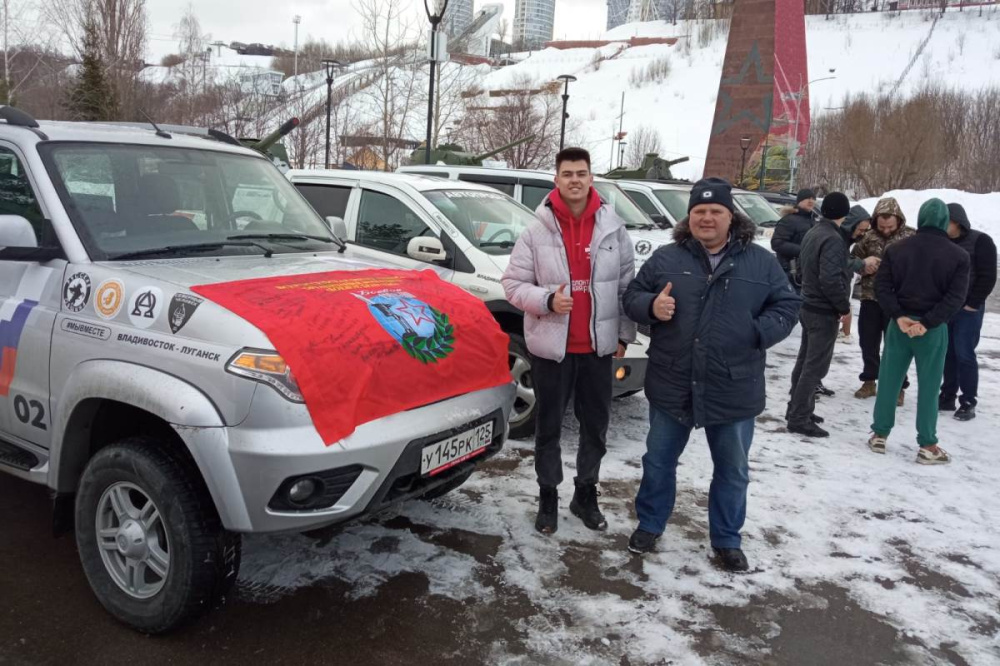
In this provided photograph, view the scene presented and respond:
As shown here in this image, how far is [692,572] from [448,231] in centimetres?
310

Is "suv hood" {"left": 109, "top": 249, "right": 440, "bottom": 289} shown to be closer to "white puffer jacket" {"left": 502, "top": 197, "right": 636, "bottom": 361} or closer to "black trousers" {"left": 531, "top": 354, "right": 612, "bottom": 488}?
"white puffer jacket" {"left": 502, "top": 197, "right": 636, "bottom": 361}

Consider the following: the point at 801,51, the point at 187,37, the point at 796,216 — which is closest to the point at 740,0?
the point at 801,51

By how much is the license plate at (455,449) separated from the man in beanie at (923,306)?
362 cm

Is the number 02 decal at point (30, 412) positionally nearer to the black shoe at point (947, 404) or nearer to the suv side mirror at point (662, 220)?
the black shoe at point (947, 404)

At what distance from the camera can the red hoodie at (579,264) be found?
3.95 meters

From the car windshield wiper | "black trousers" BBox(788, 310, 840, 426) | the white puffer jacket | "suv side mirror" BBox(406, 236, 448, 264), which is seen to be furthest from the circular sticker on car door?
"black trousers" BBox(788, 310, 840, 426)

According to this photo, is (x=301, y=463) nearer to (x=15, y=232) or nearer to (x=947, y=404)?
(x=15, y=232)

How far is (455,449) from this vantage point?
3330 mm

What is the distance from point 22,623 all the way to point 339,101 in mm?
28531

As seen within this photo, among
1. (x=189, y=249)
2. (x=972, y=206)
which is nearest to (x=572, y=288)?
(x=189, y=249)

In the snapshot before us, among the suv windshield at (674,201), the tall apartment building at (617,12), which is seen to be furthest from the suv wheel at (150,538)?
the tall apartment building at (617,12)

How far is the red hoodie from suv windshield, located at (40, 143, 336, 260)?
A: 1.36 m

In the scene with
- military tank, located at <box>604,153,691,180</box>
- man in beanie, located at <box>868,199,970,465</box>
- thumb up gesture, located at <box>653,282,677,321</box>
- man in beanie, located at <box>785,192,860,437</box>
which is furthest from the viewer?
military tank, located at <box>604,153,691,180</box>

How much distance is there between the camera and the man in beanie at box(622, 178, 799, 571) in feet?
11.9
